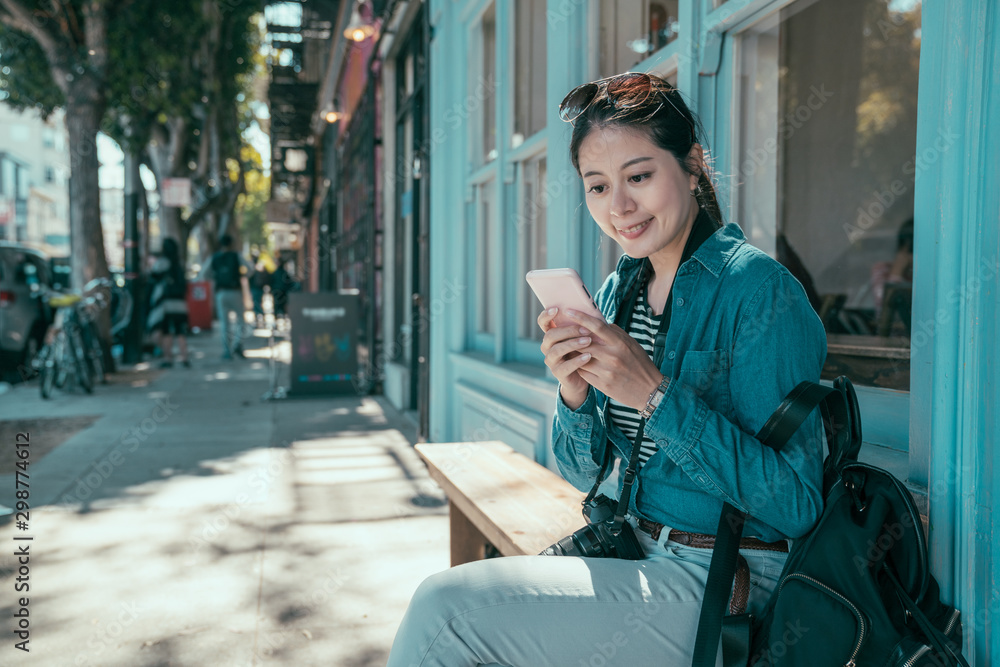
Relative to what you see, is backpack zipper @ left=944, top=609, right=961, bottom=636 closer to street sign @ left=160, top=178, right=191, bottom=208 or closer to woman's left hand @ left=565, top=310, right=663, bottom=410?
woman's left hand @ left=565, top=310, right=663, bottom=410

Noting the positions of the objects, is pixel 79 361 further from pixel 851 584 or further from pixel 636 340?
pixel 851 584

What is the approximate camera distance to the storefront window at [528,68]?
14.1 feet

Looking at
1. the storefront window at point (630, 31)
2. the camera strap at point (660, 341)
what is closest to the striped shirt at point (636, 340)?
the camera strap at point (660, 341)

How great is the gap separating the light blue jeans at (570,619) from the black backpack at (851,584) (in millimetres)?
110

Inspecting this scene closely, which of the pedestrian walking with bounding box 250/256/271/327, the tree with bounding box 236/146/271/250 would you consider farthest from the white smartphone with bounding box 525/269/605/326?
the tree with bounding box 236/146/271/250

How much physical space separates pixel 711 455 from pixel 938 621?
1.43ft

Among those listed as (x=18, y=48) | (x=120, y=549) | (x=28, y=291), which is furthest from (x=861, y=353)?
(x=18, y=48)

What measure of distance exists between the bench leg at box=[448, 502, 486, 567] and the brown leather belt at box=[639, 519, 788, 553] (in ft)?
5.51

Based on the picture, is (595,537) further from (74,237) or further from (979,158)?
(74,237)

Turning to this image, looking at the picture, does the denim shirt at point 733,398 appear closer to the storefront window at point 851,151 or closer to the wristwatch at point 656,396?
the wristwatch at point 656,396

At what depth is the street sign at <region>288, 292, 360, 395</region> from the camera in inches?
347

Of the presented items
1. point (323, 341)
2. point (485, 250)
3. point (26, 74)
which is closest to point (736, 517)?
point (485, 250)

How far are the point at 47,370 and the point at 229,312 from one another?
173 inches

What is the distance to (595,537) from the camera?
64.2 inches
